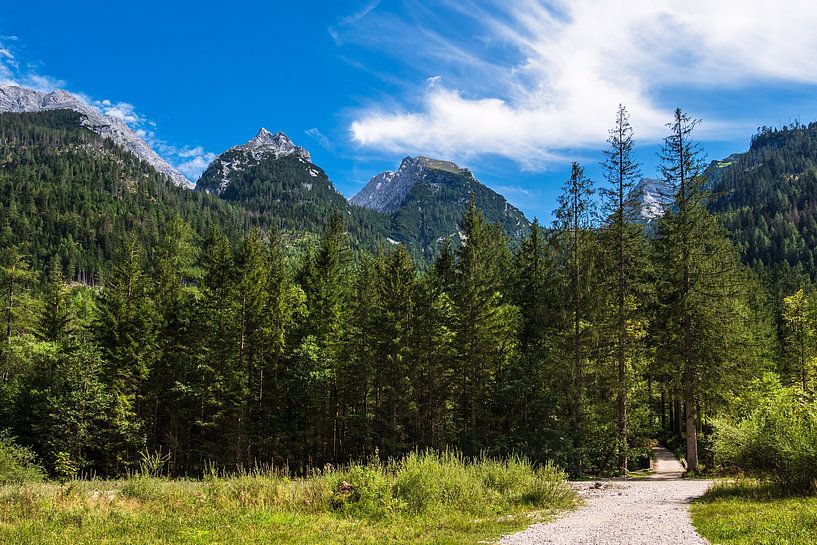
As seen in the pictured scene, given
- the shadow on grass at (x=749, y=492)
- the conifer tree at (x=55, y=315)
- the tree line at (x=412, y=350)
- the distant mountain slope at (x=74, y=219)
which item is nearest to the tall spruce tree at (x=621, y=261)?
the tree line at (x=412, y=350)

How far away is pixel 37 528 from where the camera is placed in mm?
9406

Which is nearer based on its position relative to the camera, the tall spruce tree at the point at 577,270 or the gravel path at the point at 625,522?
the gravel path at the point at 625,522

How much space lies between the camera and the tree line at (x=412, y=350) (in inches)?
957

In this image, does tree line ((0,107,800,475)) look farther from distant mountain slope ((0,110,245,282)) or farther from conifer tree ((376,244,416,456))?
distant mountain slope ((0,110,245,282))

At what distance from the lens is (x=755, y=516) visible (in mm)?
10086

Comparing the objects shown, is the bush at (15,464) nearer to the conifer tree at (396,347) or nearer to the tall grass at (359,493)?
→ the tall grass at (359,493)

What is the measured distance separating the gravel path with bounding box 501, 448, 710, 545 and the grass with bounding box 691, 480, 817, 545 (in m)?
0.38

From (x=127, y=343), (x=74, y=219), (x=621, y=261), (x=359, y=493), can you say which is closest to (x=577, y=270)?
(x=621, y=261)

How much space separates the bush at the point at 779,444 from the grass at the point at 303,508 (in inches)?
186

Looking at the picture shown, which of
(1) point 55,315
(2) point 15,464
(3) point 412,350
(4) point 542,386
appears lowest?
(2) point 15,464

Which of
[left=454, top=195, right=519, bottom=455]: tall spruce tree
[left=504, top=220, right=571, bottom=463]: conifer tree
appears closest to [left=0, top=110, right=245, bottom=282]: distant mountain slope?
[left=454, top=195, right=519, bottom=455]: tall spruce tree

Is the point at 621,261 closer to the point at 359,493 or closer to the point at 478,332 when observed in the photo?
the point at 478,332

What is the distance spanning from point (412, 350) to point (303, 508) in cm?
1855

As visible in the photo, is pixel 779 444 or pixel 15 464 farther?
pixel 15 464
